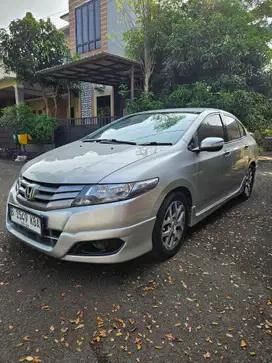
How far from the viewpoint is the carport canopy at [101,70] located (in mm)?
8812

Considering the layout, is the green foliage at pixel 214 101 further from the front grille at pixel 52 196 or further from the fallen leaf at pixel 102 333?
the fallen leaf at pixel 102 333

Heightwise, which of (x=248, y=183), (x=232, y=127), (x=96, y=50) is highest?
(x=96, y=50)

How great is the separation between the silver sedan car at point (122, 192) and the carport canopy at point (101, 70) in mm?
6218

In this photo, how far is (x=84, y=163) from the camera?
2457mm

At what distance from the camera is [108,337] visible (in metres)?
1.78

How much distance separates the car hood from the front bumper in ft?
0.84

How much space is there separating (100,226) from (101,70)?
934cm

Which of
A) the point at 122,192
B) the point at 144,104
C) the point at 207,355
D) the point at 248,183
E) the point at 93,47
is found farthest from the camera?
the point at 93,47

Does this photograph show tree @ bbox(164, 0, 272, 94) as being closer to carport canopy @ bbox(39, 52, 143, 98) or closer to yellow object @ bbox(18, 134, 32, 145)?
carport canopy @ bbox(39, 52, 143, 98)

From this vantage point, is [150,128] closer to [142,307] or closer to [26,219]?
[26,219]

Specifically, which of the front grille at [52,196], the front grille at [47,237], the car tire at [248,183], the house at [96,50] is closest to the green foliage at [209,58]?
the house at [96,50]

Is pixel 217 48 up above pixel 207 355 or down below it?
above

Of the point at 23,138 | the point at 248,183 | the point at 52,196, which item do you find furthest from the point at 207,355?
the point at 23,138

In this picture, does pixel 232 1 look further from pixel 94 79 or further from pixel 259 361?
pixel 259 361
